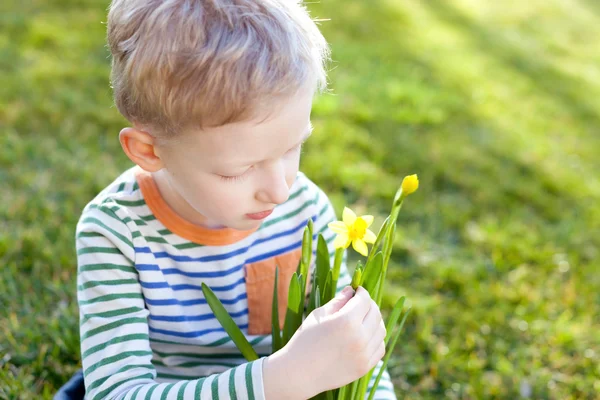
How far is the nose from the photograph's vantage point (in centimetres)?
111

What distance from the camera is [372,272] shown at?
1.14 m

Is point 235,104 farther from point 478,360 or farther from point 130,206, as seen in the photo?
point 478,360

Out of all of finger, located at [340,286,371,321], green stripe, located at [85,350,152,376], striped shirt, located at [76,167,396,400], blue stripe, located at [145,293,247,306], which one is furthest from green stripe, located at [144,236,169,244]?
finger, located at [340,286,371,321]

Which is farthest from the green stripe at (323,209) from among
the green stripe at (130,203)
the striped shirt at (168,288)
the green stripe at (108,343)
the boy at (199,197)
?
the green stripe at (108,343)

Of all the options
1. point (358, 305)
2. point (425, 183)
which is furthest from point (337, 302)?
point (425, 183)

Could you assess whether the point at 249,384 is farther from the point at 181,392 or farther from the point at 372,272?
the point at 372,272

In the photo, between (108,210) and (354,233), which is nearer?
(354,233)

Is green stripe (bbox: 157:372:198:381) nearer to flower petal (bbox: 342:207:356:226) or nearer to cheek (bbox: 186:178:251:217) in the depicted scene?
cheek (bbox: 186:178:251:217)

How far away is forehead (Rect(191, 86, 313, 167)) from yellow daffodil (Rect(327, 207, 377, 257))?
0.54 feet

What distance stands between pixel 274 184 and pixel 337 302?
23 centimetres

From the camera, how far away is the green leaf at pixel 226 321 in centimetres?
120

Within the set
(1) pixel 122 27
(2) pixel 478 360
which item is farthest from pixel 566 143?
(1) pixel 122 27

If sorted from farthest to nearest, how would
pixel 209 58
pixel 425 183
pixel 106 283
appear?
pixel 425 183
pixel 106 283
pixel 209 58

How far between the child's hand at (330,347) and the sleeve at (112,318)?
16 cm
